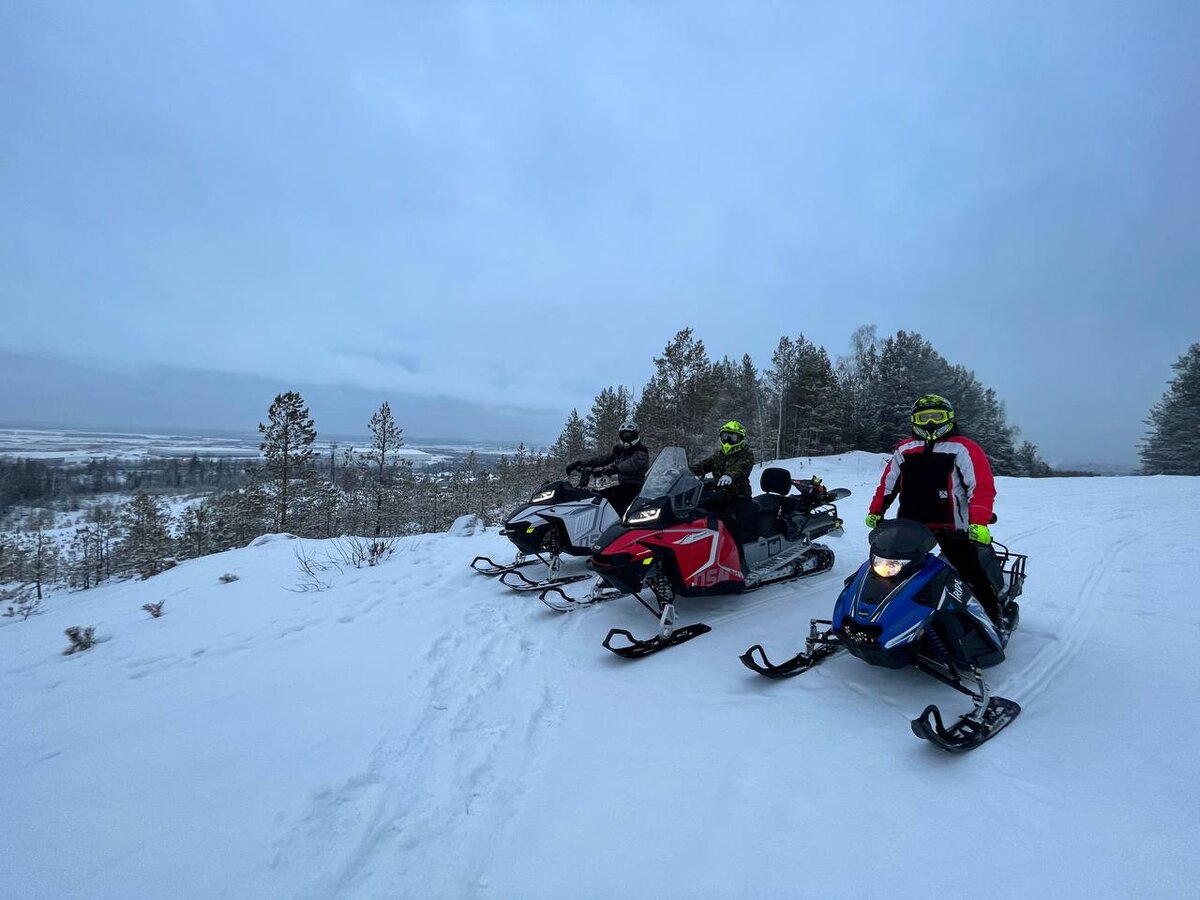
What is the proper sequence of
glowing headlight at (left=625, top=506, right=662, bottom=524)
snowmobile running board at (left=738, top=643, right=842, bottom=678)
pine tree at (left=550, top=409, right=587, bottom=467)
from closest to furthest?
snowmobile running board at (left=738, top=643, right=842, bottom=678)
glowing headlight at (left=625, top=506, right=662, bottom=524)
pine tree at (left=550, top=409, right=587, bottom=467)

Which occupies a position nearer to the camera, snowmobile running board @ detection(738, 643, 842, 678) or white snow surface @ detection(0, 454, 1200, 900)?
white snow surface @ detection(0, 454, 1200, 900)

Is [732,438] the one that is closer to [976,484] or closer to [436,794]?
[976,484]

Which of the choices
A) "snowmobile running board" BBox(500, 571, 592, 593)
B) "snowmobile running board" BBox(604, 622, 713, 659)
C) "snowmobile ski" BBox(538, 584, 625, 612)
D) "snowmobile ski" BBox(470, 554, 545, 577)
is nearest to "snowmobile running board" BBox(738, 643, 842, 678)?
"snowmobile running board" BBox(604, 622, 713, 659)

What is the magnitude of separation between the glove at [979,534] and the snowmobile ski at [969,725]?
1002 millimetres

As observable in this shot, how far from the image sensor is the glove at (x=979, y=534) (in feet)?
11.1

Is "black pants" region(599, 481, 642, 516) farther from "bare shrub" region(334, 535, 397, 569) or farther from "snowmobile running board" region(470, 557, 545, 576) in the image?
"bare shrub" region(334, 535, 397, 569)

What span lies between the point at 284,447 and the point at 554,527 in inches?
833

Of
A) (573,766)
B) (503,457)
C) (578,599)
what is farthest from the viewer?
(503,457)

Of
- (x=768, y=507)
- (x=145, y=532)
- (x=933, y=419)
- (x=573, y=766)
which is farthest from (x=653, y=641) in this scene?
(x=145, y=532)

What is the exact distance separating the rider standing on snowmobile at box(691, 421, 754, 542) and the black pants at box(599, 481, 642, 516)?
104cm

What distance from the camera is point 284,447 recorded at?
21938 millimetres

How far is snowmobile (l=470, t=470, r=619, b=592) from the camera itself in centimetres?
577

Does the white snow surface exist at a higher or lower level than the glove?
lower

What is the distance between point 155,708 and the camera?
122 inches
